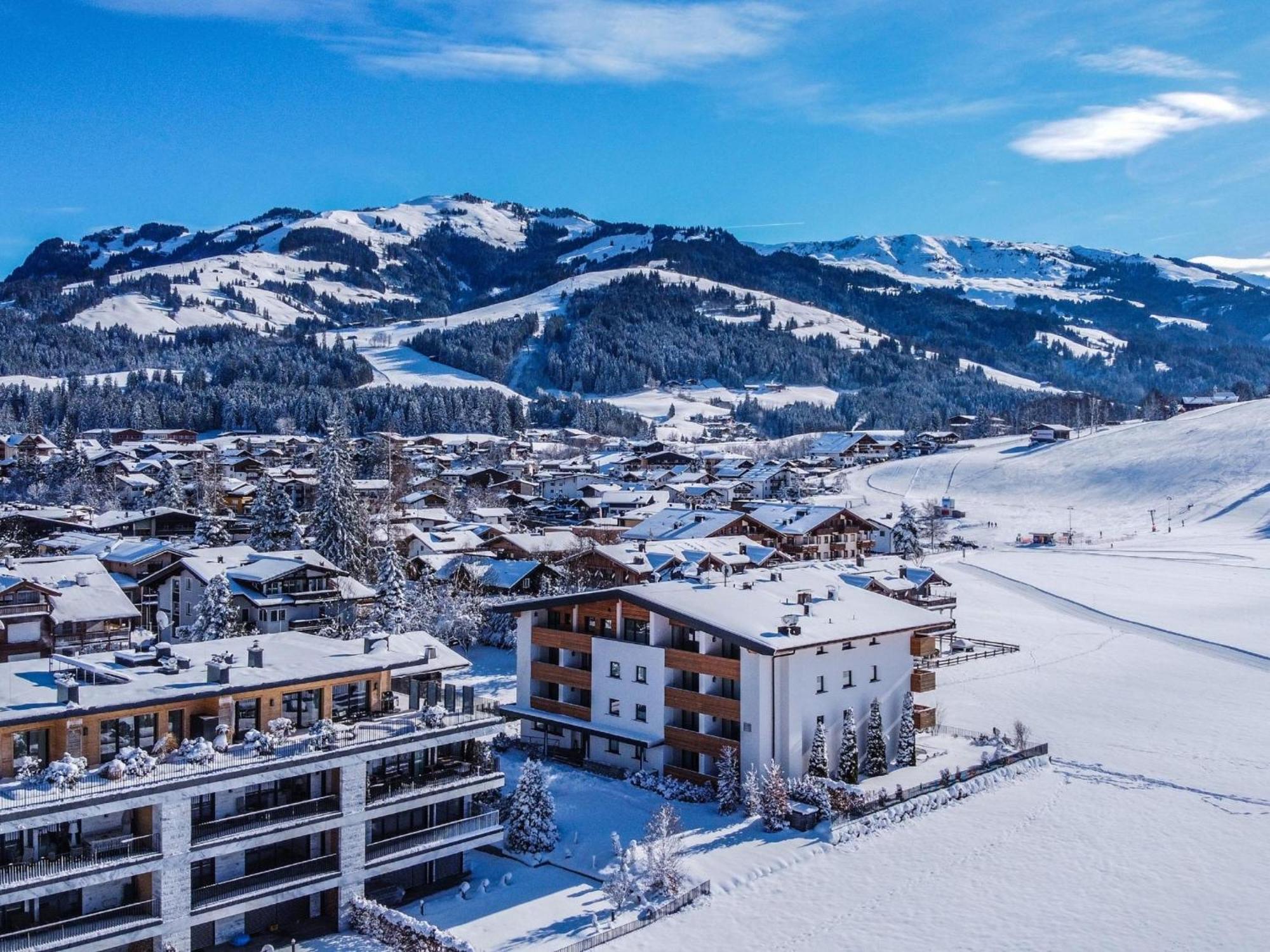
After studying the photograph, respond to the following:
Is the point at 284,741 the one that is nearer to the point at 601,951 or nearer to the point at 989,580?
the point at 601,951

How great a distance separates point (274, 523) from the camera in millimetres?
65312

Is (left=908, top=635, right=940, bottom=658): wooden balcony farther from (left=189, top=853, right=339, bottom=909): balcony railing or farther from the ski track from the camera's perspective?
the ski track

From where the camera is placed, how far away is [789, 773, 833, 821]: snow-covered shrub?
93.7 ft

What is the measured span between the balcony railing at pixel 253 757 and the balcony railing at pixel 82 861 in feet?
3.59

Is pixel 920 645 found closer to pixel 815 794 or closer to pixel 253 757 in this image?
pixel 815 794

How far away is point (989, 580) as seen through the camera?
7406cm

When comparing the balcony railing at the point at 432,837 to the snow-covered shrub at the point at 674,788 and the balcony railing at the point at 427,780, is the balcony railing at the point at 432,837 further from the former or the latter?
the snow-covered shrub at the point at 674,788

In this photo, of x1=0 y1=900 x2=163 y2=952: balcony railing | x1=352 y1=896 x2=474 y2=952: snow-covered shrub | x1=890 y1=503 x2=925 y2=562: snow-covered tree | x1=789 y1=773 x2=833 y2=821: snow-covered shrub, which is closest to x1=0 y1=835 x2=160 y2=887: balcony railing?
x1=0 y1=900 x2=163 y2=952: balcony railing

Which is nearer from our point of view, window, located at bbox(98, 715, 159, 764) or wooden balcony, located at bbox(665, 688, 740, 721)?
window, located at bbox(98, 715, 159, 764)

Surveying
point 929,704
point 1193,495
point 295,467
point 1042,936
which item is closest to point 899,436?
point 1193,495

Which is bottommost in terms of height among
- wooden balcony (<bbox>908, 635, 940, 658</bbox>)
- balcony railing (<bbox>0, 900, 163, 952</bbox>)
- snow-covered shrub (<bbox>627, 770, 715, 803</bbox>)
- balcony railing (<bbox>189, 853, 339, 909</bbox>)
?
snow-covered shrub (<bbox>627, 770, 715, 803</bbox>)

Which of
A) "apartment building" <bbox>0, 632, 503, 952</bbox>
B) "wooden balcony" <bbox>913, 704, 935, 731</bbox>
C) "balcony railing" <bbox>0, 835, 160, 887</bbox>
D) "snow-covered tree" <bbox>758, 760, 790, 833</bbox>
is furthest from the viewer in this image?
"wooden balcony" <bbox>913, 704, 935, 731</bbox>

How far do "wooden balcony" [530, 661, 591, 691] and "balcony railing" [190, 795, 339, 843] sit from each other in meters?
13.7

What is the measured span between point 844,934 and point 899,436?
16566cm
